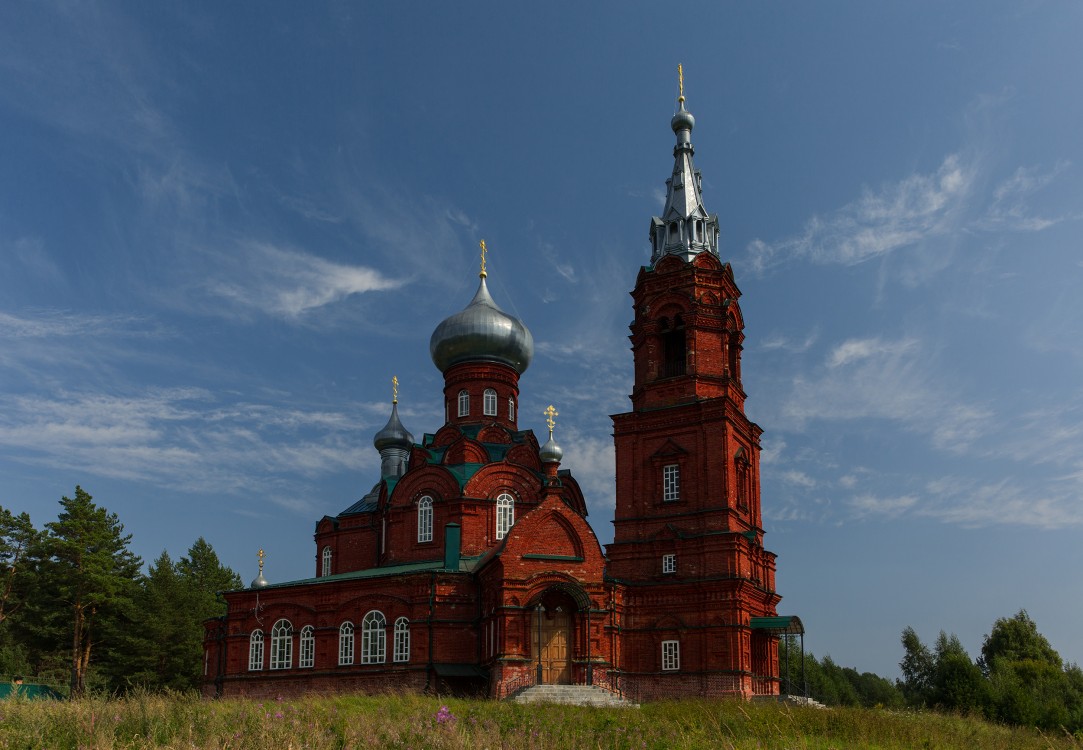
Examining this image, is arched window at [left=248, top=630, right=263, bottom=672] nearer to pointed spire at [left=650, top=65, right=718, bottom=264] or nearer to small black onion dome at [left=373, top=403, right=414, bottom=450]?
small black onion dome at [left=373, top=403, right=414, bottom=450]

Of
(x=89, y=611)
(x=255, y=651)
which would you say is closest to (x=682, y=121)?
(x=255, y=651)

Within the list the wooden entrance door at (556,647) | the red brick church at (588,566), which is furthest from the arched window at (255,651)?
the wooden entrance door at (556,647)

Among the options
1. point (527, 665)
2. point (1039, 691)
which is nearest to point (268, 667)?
point (527, 665)

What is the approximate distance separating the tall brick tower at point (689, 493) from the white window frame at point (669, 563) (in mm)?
29

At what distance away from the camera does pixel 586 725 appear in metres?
13.3

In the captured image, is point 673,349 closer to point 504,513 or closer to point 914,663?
point 504,513

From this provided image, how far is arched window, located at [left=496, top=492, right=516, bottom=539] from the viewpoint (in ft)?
108

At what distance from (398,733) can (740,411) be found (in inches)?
881

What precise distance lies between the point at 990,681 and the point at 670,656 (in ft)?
47.8

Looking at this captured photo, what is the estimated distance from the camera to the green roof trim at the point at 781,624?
28.4 m

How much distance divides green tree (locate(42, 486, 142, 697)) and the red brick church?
770cm

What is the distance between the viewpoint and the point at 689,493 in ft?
97.4

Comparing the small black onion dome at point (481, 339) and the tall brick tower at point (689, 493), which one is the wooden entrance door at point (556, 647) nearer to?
the tall brick tower at point (689, 493)

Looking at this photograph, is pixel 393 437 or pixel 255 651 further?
pixel 393 437
